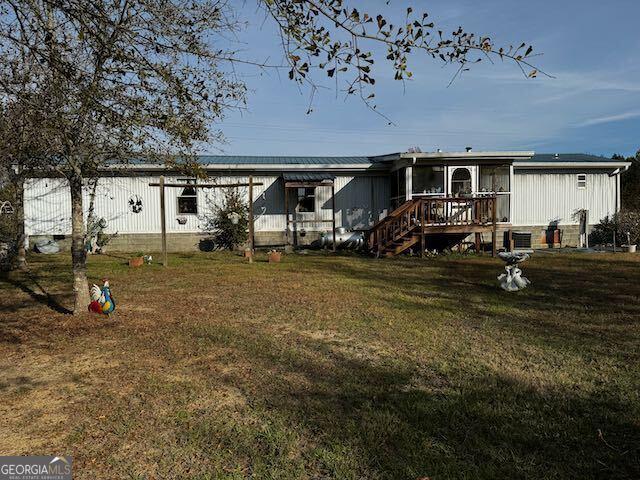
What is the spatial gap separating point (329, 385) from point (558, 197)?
55.0 feet

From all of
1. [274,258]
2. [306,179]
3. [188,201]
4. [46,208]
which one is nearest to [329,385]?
[274,258]

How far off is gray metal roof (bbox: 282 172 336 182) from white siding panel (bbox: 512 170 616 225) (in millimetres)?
7300

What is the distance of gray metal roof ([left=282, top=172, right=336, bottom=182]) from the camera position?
16000 millimetres

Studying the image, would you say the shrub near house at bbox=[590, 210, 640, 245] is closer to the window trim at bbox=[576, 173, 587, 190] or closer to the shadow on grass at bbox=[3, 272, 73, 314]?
the window trim at bbox=[576, 173, 587, 190]

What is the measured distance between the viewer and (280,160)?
707 inches

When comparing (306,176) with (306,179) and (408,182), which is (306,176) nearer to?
(306,179)

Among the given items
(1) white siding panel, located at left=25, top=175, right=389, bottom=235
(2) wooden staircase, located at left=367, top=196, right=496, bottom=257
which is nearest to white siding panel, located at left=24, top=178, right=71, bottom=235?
(1) white siding panel, located at left=25, top=175, right=389, bottom=235

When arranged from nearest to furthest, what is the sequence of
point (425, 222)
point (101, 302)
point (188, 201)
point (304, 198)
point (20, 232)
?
point (101, 302) → point (20, 232) → point (425, 222) → point (188, 201) → point (304, 198)

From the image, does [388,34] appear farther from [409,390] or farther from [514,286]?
[514,286]

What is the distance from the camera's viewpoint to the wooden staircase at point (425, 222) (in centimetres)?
1415

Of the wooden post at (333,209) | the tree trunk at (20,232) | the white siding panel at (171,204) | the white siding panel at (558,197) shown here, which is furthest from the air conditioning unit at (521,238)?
the tree trunk at (20,232)

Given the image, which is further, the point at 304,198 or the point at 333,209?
the point at 304,198

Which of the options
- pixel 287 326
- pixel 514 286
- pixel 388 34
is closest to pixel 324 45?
pixel 388 34

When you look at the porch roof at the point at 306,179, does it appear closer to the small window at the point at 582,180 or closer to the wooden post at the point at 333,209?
the wooden post at the point at 333,209
